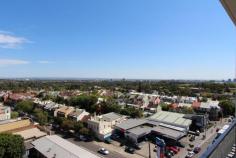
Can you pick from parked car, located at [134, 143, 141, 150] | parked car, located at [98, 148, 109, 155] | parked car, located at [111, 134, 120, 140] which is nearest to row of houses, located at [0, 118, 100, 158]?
parked car, located at [98, 148, 109, 155]

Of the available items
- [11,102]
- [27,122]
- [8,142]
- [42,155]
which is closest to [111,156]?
[42,155]

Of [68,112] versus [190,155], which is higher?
[68,112]

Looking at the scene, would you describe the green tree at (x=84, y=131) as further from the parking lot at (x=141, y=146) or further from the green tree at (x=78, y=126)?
the parking lot at (x=141, y=146)

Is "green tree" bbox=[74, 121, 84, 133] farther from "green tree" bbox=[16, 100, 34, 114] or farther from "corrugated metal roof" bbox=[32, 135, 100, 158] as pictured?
"green tree" bbox=[16, 100, 34, 114]

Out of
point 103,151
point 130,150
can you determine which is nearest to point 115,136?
point 130,150

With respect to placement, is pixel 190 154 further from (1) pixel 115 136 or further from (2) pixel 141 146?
(1) pixel 115 136

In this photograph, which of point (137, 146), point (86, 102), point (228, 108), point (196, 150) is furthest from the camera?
point (86, 102)

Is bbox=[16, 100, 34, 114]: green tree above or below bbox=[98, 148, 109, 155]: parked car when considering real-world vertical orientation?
above

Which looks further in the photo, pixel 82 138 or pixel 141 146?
pixel 82 138

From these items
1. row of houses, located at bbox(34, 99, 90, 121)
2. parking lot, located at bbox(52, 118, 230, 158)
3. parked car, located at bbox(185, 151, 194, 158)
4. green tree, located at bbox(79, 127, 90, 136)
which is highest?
row of houses, located at bbox(34, 99, 90, 121)

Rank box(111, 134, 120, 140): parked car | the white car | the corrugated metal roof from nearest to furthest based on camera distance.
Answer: the corrugated metal roof
the white car
box(111, 134, 120, 140): parked car
